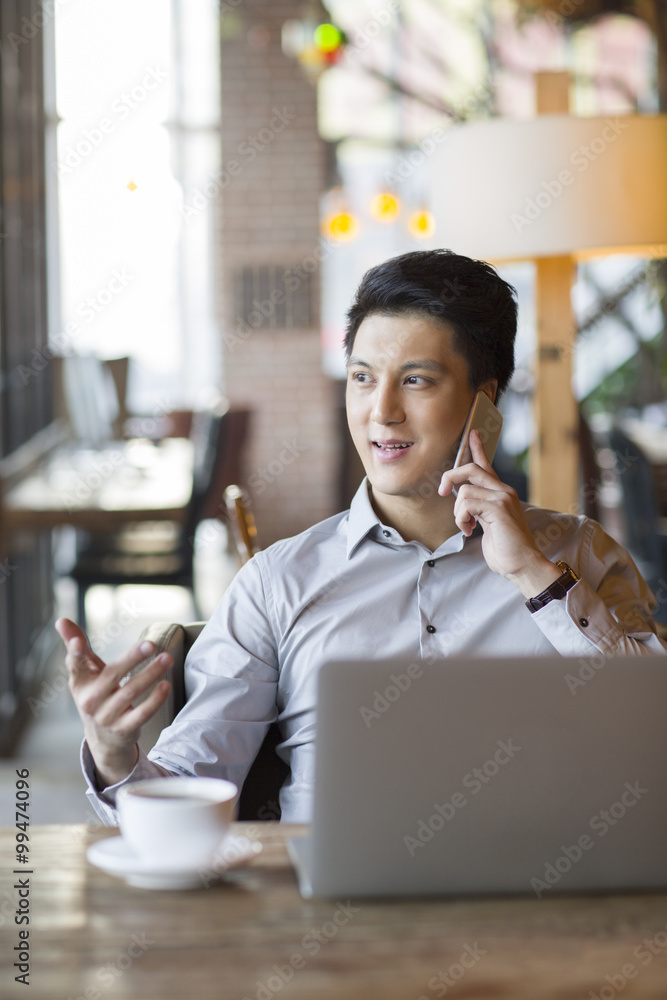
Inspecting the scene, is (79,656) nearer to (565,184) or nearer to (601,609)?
(601,609)

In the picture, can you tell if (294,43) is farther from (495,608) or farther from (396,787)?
(396,787)

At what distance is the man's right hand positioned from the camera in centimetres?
108

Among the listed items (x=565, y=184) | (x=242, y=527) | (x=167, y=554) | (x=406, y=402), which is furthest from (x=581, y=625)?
(x=167, y=554)

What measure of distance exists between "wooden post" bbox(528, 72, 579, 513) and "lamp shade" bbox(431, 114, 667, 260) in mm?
320

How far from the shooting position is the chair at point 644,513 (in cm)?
379

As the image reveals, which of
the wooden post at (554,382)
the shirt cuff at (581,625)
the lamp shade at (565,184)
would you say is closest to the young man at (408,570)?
the shirt cuff at (581,625)

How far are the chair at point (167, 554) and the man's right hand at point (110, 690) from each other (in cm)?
306

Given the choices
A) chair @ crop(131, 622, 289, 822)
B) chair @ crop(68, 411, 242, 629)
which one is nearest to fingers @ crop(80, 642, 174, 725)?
chair @ crop(131, 622, 289, 822)

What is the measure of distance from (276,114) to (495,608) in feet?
22.7

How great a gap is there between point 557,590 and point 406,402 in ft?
1.14

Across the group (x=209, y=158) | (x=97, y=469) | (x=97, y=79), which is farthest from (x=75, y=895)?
(x=209, y=158)

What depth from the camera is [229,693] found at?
1491 millimetres

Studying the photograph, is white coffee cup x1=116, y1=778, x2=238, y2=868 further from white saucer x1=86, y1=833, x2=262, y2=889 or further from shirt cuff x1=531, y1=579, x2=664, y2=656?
shirt cuff x1=531, y1=579, x2=664, y2=656

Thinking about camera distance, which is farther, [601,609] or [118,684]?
[601,609]
